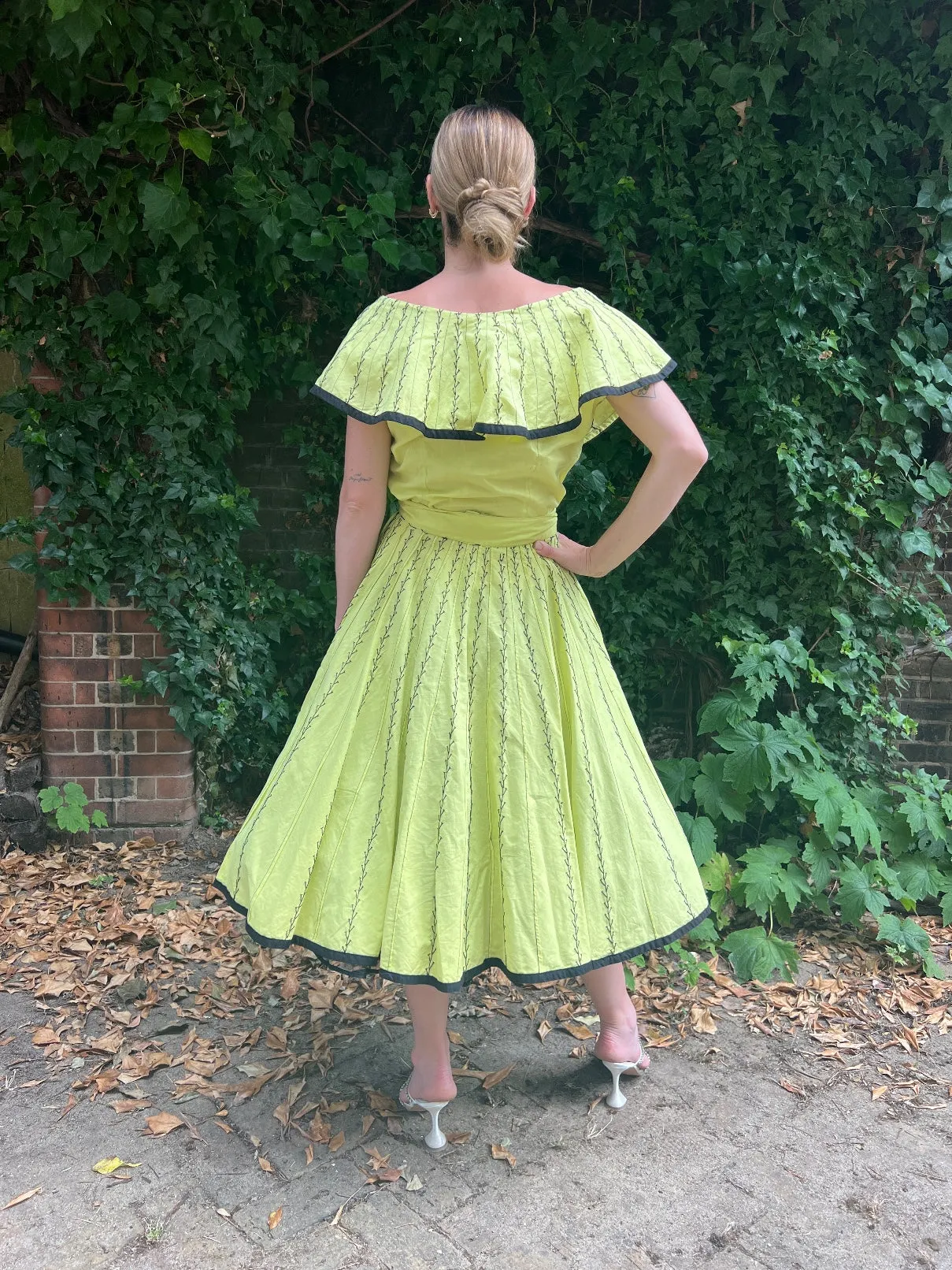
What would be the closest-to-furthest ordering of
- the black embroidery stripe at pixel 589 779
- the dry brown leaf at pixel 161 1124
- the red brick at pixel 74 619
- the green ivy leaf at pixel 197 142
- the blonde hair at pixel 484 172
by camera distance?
1. the blonde hair at pixel 484 172
2. the black embroidery stripe at pixel 589 779
3. the dry brown leaf at pixel 161 1124
4. the green ivy leaf at pixel 197 142
5. the red brick at pixel 74 619

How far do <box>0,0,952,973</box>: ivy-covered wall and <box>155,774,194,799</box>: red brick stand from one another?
0.24m

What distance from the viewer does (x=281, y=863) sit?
6.02 ft

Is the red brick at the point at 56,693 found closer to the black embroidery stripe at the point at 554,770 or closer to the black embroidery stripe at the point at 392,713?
the black embroidery stripe at the point at 392,713

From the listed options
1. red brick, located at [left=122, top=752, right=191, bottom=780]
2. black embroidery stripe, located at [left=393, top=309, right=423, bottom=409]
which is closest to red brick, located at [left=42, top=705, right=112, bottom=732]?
red brick, located at [left=122, top=752, right=191, bottom=780]

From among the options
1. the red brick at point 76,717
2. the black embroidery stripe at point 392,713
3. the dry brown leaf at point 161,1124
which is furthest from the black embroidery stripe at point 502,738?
the red brick at point 76,717

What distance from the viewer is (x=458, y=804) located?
1809 mm

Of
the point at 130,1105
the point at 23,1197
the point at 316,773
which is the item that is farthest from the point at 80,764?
the point at 316,773

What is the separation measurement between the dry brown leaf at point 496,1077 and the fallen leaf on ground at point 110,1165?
75 cm

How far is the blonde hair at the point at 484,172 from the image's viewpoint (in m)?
1.66

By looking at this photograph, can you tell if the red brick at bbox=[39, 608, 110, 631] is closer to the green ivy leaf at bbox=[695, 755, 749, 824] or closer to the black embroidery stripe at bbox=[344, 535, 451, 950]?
the black embroidery stripe at bbox=[344, 535, 451, 950]

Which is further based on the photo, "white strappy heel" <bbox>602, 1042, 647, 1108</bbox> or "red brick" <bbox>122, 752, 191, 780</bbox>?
"red brick" <bbox>122, 752, 191, 780</bbox>

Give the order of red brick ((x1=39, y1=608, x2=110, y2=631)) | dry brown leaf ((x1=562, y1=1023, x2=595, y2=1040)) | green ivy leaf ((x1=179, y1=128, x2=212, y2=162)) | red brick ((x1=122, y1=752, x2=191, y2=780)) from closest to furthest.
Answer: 1. dry brown leaf ((x1=562, y1=1023, x2=595, y2=1040))
2. green ivy leaf ((x1=179, y1=128, x2=212, y2=162))
3. red brick ((x1=39, y1=608, x2=110, y2=631))
4. red brick ((x1=122, y1=752, x2=191, y2=780))

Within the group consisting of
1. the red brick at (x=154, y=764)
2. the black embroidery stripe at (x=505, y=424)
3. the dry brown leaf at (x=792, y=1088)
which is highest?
the black embroidery stripe at (x=505, y=424)

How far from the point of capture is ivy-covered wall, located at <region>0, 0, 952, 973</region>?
9.36 ft
